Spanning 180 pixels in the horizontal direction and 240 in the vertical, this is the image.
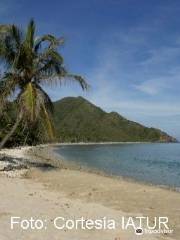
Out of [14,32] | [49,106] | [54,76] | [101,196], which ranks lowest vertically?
[101,196]

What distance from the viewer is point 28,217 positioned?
9.98 meters

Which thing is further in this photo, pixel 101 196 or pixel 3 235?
pixel 101 196

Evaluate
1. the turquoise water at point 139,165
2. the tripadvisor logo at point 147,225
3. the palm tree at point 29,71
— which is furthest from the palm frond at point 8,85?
the tripadvisor logo at point 147,225

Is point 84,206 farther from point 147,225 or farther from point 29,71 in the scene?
point 29,71

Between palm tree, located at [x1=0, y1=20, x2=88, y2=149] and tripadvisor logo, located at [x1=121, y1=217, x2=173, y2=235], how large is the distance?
10.3 metres

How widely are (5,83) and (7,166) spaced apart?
17.2 feet

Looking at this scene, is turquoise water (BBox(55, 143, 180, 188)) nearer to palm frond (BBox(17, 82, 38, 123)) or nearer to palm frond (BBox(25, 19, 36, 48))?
palm frond (BBox(17, 82, 38, 123))

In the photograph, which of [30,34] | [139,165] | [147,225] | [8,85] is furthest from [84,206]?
[139,165]

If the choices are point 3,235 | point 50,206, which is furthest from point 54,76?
point 3,235

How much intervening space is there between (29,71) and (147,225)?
13.5 meters

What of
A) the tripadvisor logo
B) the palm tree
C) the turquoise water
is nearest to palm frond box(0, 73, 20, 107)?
the palm tree

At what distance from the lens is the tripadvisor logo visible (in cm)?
939

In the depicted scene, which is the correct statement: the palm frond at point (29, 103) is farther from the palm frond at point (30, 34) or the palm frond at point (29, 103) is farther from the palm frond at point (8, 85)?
the palm frond at point (30, 34)

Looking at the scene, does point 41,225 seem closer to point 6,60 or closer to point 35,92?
point 35,92
